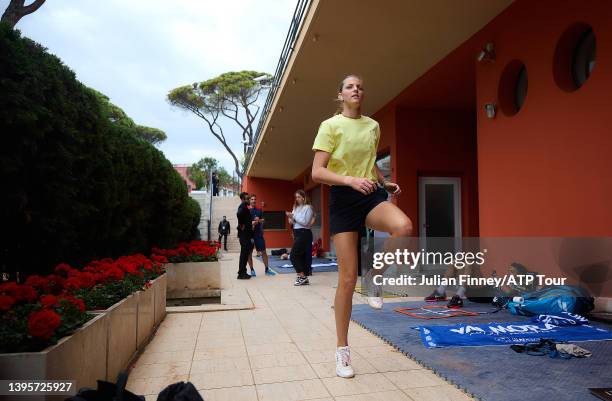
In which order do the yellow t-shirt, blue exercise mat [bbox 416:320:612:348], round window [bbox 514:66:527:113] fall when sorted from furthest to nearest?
round window [bbox 514:66:527:113] → blue exercise mat [bbox 416:320:612:348] → the yellow t-shirt

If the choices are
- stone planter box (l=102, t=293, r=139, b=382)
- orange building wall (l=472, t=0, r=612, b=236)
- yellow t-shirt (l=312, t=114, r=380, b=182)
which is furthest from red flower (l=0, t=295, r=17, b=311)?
orange building wall (l=472, t=0, r=612, b=236)

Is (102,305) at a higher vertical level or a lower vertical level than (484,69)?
lower

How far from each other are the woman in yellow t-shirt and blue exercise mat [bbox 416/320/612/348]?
3.51 ft

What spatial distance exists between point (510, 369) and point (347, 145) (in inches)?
71.9

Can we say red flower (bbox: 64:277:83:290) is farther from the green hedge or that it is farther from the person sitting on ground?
the person sitting on ground

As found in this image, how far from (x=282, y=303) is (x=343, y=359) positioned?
10.6 feet

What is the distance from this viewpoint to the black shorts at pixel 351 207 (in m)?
2.74

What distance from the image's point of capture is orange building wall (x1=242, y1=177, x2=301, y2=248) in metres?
25.0

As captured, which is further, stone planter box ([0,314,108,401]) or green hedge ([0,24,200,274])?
green hedge ([0,24,200,274])


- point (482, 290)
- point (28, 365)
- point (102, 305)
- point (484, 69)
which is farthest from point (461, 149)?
point (28, 365)

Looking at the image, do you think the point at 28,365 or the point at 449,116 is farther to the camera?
the point at 449,116

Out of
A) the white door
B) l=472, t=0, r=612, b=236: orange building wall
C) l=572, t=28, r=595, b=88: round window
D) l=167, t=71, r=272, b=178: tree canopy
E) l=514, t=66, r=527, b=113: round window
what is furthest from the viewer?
l=167, t=71, r=272, b=178: tree canopy

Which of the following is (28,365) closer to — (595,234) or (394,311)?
(394,311)

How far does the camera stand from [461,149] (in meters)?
9.42
